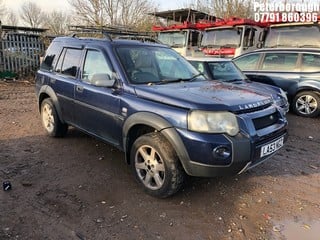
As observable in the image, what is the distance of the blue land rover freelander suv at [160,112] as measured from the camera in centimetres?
322

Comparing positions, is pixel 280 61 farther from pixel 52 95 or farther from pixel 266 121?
pixel 52 95

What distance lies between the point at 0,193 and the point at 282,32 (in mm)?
10064

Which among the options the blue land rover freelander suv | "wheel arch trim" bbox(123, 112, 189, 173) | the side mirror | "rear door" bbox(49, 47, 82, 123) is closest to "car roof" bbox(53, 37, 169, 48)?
the blue land rover freelander suv

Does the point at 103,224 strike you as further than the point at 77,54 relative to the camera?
No

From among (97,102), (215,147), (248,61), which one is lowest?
(215,147)

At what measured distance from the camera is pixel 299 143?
5.80 m

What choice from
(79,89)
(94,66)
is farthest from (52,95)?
(94,66)

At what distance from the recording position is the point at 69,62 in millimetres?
5086

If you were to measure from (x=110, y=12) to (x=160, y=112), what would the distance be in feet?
68.2

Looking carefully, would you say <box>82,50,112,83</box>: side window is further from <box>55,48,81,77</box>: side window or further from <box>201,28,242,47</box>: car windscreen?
<box>201,28,242,47</box>: car windscreen

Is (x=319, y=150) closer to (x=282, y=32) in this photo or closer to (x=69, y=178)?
(x=69, y=178)

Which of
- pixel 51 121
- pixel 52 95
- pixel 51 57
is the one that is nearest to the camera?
pixel 52 95

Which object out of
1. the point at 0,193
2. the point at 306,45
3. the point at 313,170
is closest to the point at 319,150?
the point at 313,170

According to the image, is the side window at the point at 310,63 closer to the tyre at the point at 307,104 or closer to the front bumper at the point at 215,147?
the tyre at the point at 307,104
